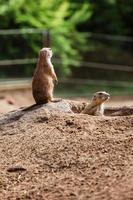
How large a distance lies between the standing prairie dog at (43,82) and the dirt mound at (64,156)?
30 centimetres

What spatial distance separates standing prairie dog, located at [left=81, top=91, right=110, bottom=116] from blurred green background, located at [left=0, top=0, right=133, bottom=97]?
24.0ft

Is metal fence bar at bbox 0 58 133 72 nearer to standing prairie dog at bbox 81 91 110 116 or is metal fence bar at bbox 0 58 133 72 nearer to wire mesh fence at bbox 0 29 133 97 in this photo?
wire mesh fence at bbox 0 29 133 97

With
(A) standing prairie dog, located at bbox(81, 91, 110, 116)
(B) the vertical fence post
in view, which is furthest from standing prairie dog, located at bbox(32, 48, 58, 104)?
(B) the vertical fence post

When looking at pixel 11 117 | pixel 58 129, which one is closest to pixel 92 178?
pixel 58 129

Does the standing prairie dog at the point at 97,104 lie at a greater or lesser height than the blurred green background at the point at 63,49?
lesser

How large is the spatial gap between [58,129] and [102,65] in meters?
11.2

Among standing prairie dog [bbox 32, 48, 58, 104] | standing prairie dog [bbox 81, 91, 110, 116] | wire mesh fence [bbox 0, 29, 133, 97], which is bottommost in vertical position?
standing prairie dog [bbox 81, 91, 110, 116]

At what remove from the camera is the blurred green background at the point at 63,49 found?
16906 mm

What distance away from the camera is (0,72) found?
16.6m

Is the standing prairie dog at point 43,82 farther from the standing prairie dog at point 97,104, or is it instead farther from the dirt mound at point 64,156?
the standing prairie dog at point 97,104

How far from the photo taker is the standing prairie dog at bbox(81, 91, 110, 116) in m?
8.66

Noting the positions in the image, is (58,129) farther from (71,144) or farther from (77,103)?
(77,103)

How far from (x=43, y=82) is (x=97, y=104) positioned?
2.27 feet

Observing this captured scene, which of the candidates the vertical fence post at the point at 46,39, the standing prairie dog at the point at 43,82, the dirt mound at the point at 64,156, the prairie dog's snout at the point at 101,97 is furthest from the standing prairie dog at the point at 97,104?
the vertical fence post at the point at 46,39
